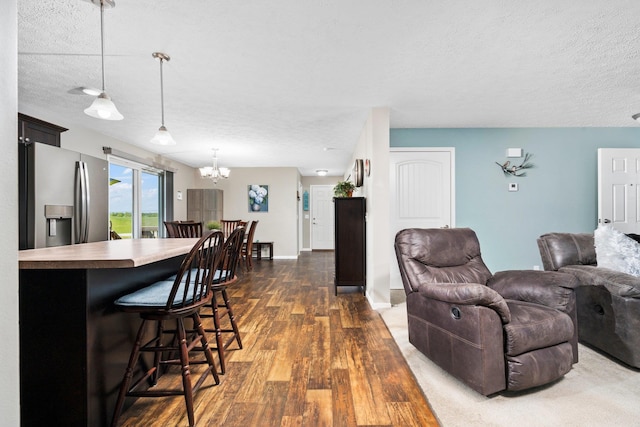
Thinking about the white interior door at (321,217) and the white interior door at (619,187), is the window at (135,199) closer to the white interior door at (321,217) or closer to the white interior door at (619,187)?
the white interior door at (321,217)

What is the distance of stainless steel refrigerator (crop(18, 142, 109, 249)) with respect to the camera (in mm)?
2787

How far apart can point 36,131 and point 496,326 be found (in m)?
4.22

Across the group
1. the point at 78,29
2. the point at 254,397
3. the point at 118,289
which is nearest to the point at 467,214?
A: the point at 254,397

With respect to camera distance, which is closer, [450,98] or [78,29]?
[78,29]

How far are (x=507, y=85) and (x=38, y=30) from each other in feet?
12.1

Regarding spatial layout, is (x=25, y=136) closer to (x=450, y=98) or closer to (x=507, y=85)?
(x=450, y=98)

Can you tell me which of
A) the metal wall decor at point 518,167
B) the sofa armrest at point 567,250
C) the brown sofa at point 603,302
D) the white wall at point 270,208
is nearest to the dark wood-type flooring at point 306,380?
the brown sofa at point 603,302

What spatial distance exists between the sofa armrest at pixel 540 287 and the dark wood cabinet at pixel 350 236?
6.60 feet

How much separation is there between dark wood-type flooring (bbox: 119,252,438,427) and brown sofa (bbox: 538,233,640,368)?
54.5 inches

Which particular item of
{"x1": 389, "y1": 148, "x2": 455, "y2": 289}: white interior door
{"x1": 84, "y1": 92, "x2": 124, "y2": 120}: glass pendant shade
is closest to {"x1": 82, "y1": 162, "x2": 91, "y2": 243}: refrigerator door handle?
{"x1": 84, "y1": 92, "x2": 124, "y2": 120}: glass pendant shade

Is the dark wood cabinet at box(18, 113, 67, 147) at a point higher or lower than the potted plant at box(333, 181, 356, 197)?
higher

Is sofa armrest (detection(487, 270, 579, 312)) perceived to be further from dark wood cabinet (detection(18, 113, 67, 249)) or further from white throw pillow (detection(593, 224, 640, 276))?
dark wood cabinet (detection(18, 113, 67, 249))

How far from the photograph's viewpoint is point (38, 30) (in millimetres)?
2080

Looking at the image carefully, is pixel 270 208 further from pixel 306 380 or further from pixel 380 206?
pixel 306 380
